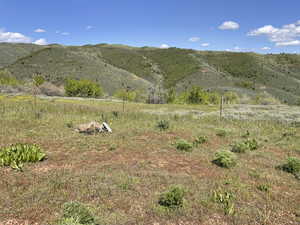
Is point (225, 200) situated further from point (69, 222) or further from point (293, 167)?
point (293, 167)

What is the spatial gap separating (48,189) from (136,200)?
9.35 ft

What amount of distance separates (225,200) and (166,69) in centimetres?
10824

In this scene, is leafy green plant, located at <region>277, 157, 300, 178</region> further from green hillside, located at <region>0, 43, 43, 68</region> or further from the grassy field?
green hillside, located at <region>0, 43, 43, 68</region>

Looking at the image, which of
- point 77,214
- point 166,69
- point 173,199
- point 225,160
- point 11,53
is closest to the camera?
point 77,214

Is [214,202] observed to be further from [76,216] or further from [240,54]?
[240,54]

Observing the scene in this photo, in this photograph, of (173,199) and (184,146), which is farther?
(184,146)

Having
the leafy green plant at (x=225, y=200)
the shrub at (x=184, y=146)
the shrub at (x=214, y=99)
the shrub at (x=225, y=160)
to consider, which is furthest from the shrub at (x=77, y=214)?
the shrub at (x=214, y=99)

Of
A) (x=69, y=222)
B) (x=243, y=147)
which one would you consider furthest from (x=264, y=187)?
(x=69, y=222)

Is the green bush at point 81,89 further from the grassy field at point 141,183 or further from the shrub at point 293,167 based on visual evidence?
the shrub at point 293,167

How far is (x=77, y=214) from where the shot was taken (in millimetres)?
5320

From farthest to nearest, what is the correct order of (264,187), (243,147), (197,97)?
(197,97) → (243,147) → (264,187)

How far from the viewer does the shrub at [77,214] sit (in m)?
5.18

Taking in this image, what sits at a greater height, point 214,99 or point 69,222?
point 69,222

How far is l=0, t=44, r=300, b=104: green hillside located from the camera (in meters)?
70.1
